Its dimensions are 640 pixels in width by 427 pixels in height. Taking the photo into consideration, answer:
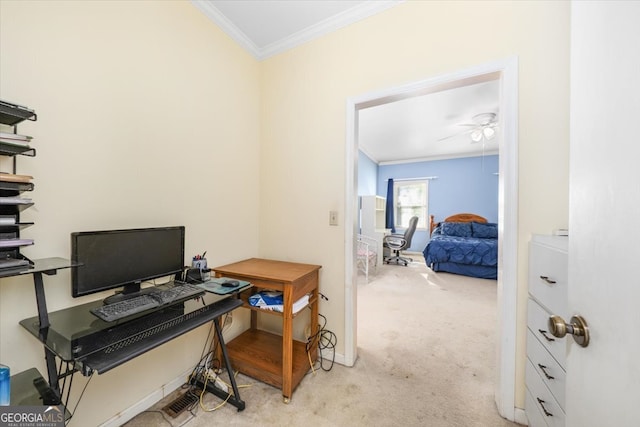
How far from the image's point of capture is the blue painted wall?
5.82 metres

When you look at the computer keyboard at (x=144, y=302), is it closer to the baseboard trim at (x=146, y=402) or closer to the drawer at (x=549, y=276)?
the baseboard trim at (x=146, y=402)

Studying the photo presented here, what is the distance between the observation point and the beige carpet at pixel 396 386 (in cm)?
135

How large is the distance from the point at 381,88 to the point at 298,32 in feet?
3.05

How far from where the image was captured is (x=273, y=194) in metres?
Answer: 2.18

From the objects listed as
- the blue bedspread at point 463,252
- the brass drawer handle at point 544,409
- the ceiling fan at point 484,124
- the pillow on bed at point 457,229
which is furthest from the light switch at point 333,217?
the pillow on bed at point 457,229

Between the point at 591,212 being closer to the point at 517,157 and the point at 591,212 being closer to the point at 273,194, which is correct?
the point at 517,157

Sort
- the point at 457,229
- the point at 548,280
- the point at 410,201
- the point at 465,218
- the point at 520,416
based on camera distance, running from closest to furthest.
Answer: the point at 548,280 < the point at 520,416 < the point at 457,229 < the point at 465,218 < the point at 410,201

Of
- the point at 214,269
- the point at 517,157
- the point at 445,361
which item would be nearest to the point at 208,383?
the point at 214,269

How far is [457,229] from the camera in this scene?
5.38 meters

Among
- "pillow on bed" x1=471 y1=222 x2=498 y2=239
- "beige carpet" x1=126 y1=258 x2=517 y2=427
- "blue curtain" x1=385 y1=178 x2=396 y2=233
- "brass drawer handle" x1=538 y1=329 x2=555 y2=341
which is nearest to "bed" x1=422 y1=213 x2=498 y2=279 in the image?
"pillow on bed" x1=471 y1=222 x2=498 y2=239

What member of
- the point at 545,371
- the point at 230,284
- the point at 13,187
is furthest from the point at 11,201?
the point at 545,371

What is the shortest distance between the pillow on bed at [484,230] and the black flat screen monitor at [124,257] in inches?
229

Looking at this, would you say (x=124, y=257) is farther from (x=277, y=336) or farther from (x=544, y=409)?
(x=544, y=409)

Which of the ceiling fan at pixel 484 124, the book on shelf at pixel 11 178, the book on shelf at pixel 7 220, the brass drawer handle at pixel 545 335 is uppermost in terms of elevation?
the ceiling fan at pixel 484 124
